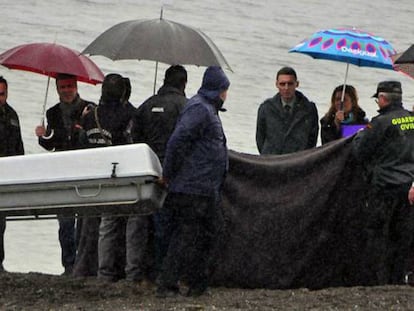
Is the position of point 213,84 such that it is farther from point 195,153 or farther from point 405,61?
point 405,61

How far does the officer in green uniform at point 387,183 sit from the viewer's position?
9.23m

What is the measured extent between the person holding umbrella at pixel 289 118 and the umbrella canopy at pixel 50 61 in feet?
4.03

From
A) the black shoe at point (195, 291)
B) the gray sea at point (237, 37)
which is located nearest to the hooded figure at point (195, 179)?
the black shoe at point (195, 291)

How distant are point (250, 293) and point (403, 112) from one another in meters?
1.54

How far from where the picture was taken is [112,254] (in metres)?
9.52

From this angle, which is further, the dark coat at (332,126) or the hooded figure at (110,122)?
the dark coat at (332,126)

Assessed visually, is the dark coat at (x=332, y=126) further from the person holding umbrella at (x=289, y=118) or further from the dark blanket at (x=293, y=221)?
the dark blanket at (x=293, y=221)

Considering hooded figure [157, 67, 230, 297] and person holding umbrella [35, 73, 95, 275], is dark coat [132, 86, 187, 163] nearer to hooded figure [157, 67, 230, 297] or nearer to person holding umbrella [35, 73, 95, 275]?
hooded figure [157, 67, 230, 297]

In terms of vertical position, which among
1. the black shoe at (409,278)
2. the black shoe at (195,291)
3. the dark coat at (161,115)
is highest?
the dark coat at (161,115)

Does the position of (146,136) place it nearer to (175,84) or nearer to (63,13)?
(175,84)

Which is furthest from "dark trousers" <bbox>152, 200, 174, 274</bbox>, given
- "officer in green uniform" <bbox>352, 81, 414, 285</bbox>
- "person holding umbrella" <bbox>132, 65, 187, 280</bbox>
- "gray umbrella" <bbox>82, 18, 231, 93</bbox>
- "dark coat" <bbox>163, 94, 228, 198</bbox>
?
"officer in green uniform" <bbox>352, 81, 414, 285</bbox>

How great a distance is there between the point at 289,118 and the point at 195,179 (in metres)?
1.75

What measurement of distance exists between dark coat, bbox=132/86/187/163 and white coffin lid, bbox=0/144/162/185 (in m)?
0.61

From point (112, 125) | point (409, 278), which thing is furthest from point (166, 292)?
point (409, 278)
